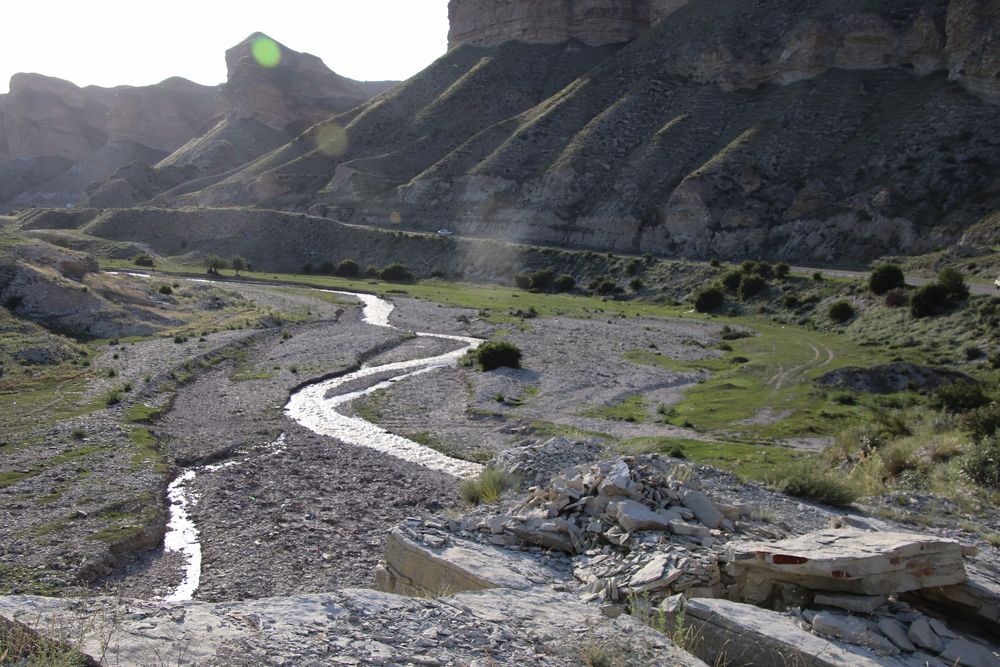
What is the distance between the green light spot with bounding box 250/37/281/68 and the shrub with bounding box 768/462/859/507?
617 feet

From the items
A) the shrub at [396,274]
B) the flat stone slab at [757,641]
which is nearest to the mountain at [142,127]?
the shrub at [396,274]

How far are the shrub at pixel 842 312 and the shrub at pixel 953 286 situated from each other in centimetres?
729

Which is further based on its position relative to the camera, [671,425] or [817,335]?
[817,335]

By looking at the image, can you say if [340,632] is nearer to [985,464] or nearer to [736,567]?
[736,567]

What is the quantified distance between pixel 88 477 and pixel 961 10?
90.6 m

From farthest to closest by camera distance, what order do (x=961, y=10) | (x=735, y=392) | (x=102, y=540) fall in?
1. (x=961, y=10)
2. (x=735, y=392)
3. (x=102, y=540)

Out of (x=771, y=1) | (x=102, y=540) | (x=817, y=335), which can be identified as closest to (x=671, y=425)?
(x=102, y=540)

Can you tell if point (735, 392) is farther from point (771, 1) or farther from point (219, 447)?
point (771, 1)

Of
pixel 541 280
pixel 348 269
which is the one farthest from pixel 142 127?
pixel 541 280

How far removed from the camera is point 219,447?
87.8 ft

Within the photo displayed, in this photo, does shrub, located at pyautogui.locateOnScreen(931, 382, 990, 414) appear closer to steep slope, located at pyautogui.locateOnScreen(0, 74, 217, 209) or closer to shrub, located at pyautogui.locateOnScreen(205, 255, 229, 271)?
shrub, located at pyautogui.locateOnScreen(205, 255, 229, 271)

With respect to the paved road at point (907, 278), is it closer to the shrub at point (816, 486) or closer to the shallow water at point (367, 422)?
the shallow water at point (367, 422)

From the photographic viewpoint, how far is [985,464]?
52.1 ft

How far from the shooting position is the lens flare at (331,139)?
121 m
